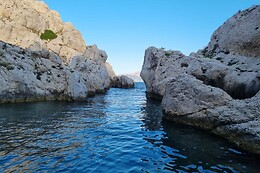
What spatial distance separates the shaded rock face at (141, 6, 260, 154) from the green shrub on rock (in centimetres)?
6389

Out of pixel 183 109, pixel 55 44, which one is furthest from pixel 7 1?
pixel 183 109

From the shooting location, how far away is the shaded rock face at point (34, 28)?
83.1 metres

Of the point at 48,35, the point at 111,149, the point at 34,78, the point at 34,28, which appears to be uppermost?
the point at 34,28

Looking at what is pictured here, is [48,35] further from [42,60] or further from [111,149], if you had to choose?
[111,149]

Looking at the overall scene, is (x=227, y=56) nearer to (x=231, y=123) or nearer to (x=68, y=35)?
(x=231, y=123)

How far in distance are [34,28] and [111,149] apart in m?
91.4

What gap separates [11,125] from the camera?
17.0 m

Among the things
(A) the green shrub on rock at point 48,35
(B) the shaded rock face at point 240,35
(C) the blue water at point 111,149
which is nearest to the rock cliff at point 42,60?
(A) the green shrub on rock at point 48,35

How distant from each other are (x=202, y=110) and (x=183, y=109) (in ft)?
6.09

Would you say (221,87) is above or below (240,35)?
below

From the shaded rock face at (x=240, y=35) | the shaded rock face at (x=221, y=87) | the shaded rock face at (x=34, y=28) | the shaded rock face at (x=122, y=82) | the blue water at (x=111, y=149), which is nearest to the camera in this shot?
the blue water at (x=111, y=149)

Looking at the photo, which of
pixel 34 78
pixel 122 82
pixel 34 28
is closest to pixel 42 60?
pixel 34 78

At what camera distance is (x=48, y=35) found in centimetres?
9219

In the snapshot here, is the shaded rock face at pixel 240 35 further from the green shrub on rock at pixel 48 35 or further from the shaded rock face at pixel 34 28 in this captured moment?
the green shrub on rock at pixel 48 35
